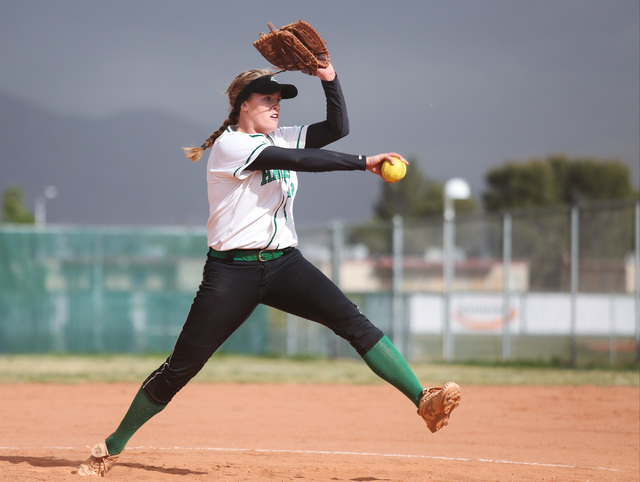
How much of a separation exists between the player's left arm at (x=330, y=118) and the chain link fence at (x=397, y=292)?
966 cm

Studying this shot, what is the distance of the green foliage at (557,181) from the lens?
67125mm

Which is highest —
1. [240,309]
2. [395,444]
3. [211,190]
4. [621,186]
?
[621,186]

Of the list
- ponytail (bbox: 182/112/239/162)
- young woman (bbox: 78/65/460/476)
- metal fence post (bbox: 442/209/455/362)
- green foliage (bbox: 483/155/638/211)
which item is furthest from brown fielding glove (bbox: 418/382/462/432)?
green foliage (bbox: 483/155/638/211)

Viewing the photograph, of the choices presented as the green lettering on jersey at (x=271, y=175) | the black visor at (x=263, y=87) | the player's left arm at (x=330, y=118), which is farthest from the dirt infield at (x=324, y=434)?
the black visor at (x=263, y=87)

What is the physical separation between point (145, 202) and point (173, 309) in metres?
73.2

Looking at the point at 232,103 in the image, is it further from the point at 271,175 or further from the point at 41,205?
the point at 41,205

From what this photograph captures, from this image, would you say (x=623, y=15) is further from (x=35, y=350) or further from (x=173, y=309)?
(x=35, y=350)

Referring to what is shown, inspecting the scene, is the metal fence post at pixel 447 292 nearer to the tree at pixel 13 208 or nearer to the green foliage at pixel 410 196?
the tree at pixel 13 208

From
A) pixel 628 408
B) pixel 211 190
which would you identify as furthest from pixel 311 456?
pixel 628 408

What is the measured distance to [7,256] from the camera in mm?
18141

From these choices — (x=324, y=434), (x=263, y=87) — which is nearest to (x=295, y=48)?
(x=263, y=87)

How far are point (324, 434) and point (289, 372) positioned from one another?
636 cm

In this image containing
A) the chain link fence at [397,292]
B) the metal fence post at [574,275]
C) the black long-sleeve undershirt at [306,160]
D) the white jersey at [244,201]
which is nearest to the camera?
the black long-sleeve undershirt at [306,160]

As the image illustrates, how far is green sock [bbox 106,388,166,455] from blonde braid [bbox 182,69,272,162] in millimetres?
1309
